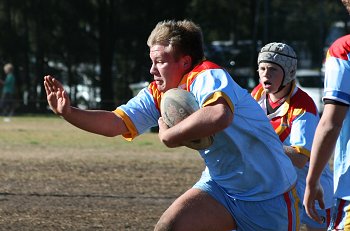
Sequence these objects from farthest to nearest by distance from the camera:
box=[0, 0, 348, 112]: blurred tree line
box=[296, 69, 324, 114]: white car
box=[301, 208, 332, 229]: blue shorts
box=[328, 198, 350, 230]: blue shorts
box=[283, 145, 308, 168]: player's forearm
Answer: box=[0, 0, 348, 112]: blurred tree line, box=[296, 69, 324, 114]: white car, box=[301, 208, 332, 229]: blue shorts, box=[283, 145, 308, 168]: player's forearm, box=[328, 198, 350, 230]: blue shorts

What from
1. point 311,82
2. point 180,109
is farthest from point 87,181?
point 311,82

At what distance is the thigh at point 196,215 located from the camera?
5105 millimetres

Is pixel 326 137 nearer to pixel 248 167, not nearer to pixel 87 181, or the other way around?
pixel 248 167

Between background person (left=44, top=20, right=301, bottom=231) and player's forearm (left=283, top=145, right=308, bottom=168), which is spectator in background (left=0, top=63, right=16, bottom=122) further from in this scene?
background person (left=44, top=20, right=301, bottom=231)

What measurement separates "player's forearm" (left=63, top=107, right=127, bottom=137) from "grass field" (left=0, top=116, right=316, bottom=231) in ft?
Answer: 11.3

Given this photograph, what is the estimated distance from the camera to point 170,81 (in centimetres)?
524

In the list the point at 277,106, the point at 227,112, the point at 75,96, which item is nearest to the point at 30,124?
the point at 75,96

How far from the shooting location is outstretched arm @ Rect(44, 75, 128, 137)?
17.7 ft

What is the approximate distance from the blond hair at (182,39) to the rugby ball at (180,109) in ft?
1.03

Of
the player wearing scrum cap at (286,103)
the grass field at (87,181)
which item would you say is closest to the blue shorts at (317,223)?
the player wearing scrum cap at (286,103)

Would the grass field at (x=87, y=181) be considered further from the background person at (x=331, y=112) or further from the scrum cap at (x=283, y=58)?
the background person at (x=331, y=112)


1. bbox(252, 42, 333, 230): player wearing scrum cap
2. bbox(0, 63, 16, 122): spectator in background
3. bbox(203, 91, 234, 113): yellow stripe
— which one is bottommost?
bbox(0, 63, 16, 122): spectator in background

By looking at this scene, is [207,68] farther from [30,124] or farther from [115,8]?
[115,8]

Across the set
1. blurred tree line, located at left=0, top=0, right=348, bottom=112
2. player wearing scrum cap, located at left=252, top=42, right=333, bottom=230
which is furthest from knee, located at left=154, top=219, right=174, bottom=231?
blurred tree line, located at left=0, top=0, right=348, bottom=112
